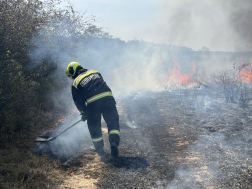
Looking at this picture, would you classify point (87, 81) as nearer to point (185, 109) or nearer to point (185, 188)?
point (185, 188)

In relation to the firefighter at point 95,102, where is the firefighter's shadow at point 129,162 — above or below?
below

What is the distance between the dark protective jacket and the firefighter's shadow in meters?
1.30

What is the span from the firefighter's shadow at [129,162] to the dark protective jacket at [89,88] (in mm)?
1303

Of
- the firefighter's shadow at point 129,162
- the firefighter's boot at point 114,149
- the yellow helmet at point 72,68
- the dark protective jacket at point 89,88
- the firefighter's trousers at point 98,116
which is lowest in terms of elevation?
the firefighter's shadow at point 129,162

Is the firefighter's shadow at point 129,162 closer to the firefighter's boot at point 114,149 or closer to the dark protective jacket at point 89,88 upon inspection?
the firefighter's boot at point 114,149

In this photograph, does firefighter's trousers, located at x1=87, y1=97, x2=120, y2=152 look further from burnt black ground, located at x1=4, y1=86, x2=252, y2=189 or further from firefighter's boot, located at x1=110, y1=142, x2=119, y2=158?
burnt black ground, located at x1=4, y1=86, x2=252, y2=189

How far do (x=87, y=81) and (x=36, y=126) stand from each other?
2.47m

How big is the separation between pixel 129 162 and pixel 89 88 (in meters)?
1.70

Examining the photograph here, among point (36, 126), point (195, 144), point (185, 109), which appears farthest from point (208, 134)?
point (36, 126)

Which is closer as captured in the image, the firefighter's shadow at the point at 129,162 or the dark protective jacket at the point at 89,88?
the firefighter's shadow at the point at 129,162

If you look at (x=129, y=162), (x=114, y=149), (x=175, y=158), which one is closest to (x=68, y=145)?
(x=114, y=149)

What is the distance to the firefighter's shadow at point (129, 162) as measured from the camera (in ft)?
11.3

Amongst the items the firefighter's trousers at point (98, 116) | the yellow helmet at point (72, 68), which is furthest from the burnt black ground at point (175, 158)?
the yellow helmet at point (72, 68)

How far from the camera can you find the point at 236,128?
16.5ft
